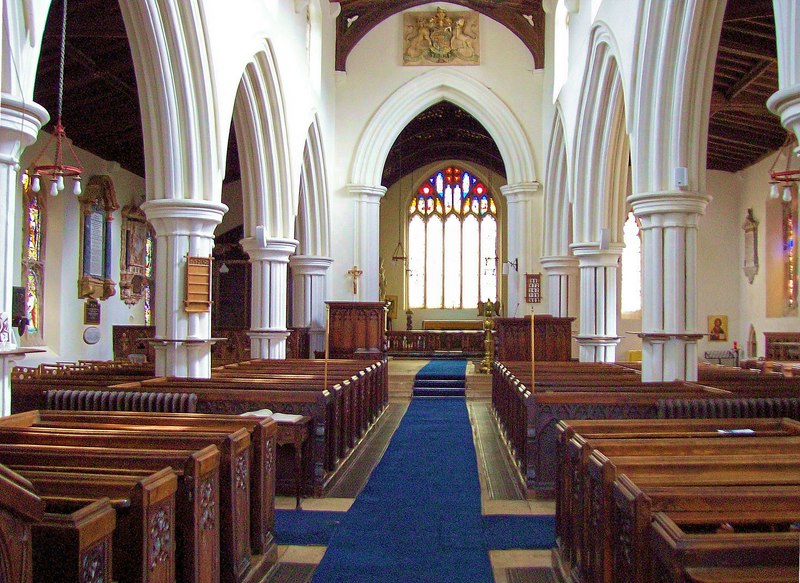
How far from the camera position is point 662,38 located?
22.8 feet

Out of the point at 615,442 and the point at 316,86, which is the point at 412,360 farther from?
the point at 615,442

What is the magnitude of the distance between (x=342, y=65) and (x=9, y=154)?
11.1 metres

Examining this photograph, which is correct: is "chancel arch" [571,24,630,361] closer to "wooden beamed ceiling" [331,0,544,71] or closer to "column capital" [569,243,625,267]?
"column capital" [569,243,625,267]

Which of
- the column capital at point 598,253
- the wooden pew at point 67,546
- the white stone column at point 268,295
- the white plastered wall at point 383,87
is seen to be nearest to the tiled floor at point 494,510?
the wooden pew at point 67,546

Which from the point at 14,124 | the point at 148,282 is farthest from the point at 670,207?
the point at 148,282

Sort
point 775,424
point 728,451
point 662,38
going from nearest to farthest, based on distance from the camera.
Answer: point 728,451 < point 775,424 < point 662,38

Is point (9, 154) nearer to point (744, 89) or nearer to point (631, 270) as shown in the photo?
point (744, 89)

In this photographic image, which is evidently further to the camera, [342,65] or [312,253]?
[342,65]

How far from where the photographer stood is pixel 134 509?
2.56 meters

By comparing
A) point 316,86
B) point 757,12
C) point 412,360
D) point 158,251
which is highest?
point 316,86

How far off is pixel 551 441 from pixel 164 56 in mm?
4718

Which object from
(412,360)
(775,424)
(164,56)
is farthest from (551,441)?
(412,360)

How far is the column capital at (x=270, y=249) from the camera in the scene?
1088 cm

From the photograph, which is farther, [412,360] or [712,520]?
[412,360]
